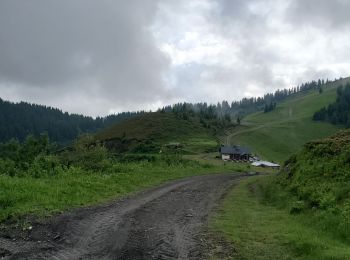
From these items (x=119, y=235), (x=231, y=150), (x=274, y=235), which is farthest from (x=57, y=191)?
(x=231, y=150)

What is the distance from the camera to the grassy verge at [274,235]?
13.6 m

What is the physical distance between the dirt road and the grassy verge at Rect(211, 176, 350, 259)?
1236 millimetres

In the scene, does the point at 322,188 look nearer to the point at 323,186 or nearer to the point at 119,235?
the point at 323,186

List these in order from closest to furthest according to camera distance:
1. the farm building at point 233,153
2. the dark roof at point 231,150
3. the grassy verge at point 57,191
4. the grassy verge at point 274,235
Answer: the grassy verge at point 274,235 < the grassy verge at point 57,191 < the farm building at point 233,153 < the dark roof at point 231,150

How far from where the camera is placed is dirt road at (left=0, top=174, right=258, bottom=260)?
43.0 ft

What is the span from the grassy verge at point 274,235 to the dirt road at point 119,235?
124 cm

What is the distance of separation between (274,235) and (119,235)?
5.85 meters

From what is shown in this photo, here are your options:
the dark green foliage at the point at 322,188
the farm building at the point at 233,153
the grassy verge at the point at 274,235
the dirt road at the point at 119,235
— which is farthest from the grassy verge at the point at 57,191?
the farm building at the point at 233,153

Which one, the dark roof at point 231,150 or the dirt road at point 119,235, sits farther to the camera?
the dark roof at point 231,150

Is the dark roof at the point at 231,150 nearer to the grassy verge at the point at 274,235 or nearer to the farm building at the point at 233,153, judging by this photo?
the farm building at the point at 233,153

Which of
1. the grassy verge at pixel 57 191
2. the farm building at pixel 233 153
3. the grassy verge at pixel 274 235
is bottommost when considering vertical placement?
the grassy verge at pixel 274 235

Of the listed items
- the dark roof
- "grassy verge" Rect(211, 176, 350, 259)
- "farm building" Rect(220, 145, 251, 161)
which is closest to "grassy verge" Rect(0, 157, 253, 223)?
"grassy verge" Rect(211, 176, 350, 259)

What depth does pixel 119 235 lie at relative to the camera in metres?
15.5

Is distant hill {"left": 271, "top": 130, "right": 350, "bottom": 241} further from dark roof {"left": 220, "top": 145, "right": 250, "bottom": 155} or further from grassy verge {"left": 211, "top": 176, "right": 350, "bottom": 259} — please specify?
dark roof {"left": 220, "top": 145, "right": 250, "bottom": 155}
